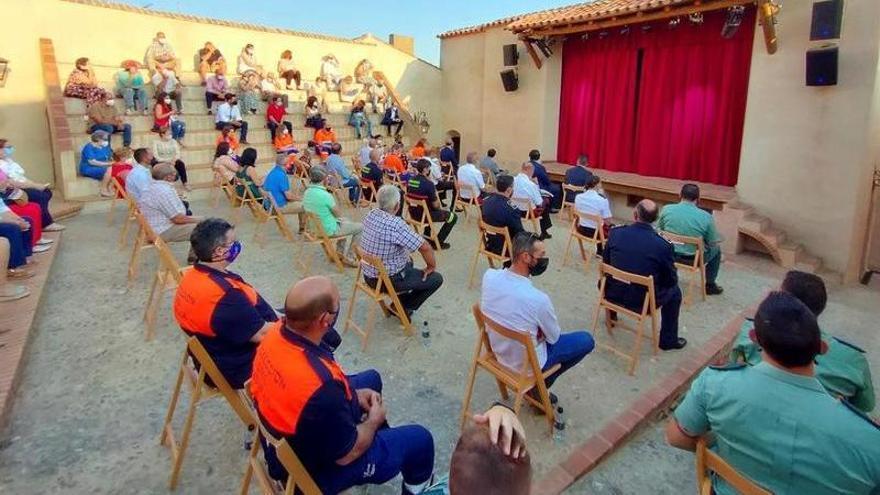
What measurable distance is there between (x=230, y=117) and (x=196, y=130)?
2.35 ft

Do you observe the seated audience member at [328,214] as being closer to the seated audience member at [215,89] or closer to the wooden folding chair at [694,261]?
the wooden folding chair at [694,261]

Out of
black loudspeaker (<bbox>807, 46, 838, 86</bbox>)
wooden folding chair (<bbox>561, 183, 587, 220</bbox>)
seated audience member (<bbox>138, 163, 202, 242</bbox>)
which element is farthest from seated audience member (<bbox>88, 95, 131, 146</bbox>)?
black loudspeaker (<bbox>807, 46, 838, 86</bbox>)

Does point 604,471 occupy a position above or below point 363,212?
below

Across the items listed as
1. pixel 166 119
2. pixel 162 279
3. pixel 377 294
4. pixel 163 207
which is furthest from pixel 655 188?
pixel 166 119

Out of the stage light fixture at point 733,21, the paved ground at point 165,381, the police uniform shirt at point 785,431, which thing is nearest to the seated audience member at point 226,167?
the paved ground at point 165,381

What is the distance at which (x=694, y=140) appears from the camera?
9039 millimetres

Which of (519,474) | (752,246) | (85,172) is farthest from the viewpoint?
(85,172)

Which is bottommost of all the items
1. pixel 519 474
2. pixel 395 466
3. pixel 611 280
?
pixel 395 466

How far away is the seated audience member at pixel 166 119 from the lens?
10102 millimetres

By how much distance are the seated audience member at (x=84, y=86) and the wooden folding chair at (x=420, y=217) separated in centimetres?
649

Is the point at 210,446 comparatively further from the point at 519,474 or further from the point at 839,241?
the point at 839,241

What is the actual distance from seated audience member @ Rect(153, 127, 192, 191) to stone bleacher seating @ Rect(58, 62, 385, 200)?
0.54 metres

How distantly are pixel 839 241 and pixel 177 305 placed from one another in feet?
24.4

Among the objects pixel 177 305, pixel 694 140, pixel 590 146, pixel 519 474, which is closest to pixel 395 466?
pixel 519 474
